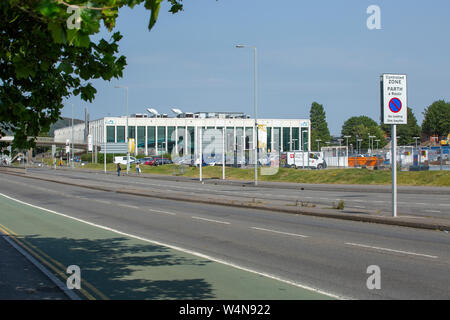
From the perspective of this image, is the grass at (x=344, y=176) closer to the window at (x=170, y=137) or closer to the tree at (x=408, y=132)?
the window at (x=170, y=137)

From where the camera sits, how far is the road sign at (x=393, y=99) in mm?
17016

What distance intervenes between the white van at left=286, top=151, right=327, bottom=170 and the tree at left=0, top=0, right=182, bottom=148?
5721cm

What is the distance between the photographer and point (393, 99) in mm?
17188

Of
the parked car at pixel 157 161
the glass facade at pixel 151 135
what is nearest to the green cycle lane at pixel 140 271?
the parked car at pixel 157 161

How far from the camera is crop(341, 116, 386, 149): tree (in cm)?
15274

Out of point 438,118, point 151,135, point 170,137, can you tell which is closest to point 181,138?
point 170,137

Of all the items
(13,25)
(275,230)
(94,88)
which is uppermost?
(13,25)

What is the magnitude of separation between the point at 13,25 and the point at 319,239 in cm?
946

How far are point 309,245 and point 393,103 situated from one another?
6.96 metres

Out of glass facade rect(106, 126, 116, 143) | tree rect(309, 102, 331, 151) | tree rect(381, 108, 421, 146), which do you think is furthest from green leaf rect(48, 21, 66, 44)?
tree rect(381, 108, 421, 146)

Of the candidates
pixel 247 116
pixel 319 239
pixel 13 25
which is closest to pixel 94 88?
pixel 13 25

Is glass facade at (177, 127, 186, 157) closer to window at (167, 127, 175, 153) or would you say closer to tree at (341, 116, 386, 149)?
window at (167, 127, 175, 153)
